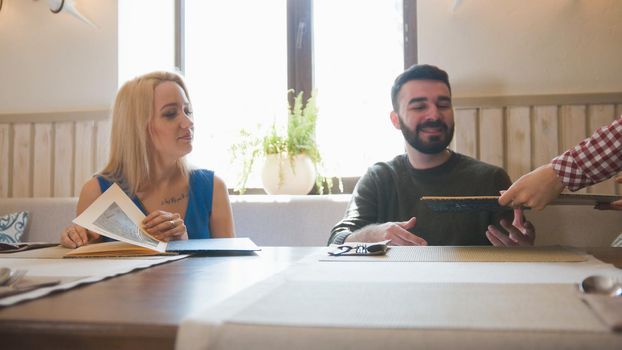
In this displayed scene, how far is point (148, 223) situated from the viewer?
130 centimetres

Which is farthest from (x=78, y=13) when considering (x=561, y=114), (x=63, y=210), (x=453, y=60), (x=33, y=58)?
(x=561, y=114)

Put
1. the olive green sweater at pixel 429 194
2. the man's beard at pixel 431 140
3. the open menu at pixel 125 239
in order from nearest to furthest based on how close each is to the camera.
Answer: the open menu at pixel 125 239 < the olive green sweater at pixel 429 194 < the man's beard at pixel 431 140

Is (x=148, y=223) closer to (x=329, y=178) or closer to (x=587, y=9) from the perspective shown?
(x=329, y=178)

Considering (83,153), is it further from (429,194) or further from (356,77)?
(429,194)

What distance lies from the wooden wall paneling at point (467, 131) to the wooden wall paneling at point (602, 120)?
45 cm

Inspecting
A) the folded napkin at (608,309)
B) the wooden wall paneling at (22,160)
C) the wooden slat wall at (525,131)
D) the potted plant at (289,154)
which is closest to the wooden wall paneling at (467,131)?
the wooden slat wall at (525,131)

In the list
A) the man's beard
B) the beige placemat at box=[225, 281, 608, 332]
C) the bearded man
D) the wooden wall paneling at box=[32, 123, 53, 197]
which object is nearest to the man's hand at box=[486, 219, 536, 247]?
the bearded man

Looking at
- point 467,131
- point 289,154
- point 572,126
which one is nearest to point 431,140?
point 467,131

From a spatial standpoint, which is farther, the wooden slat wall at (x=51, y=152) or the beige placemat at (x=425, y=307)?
the wooden slat wall at (x=51, y=152)

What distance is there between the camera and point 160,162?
6.22 feet

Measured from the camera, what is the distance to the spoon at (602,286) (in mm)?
593

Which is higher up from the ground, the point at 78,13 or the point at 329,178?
the point at 78,13

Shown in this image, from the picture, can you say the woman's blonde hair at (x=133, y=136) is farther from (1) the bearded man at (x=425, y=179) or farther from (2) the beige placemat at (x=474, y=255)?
(2) the beige placemat at (x=474, y=255)

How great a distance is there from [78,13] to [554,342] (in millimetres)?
2928
